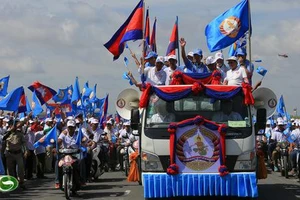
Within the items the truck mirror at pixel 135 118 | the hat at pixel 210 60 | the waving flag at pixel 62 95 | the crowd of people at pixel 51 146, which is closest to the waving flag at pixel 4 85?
the crowd of people at pixel 51 146

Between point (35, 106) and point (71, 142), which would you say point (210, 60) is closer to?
point (71, 142)

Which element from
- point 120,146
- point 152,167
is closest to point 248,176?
point 152,167

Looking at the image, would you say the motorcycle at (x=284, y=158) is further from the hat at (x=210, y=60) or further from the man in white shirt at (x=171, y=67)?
the man in white shirt at (x=171, y=67)

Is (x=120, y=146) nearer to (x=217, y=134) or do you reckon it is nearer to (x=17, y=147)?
(x=17, y=147)

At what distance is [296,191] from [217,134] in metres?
5.60

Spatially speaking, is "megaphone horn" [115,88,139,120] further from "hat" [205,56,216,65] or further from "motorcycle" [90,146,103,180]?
"motorcycle" [90,146,103,180]

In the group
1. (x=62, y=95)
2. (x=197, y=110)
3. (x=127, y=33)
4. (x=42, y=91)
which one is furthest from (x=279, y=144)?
(x=62, y=95)

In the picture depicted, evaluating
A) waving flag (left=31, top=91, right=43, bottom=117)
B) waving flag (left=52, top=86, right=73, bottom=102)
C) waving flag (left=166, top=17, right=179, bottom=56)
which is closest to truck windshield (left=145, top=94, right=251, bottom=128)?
waving flag (left=166, top=17, right=179, bottom=56)

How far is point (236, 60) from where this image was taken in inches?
580

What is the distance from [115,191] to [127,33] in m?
4.37

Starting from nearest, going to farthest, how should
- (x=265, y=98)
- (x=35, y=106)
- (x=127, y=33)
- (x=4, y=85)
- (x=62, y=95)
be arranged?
(x=265, y=98)
(x=127, y=33)
(x=4, y=85)
(x=35, y=106)
(x=62, y=95)

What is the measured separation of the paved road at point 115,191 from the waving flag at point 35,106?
7.82 meters

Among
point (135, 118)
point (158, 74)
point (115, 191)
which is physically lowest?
point (115, 191)

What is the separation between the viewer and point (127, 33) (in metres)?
18.7
